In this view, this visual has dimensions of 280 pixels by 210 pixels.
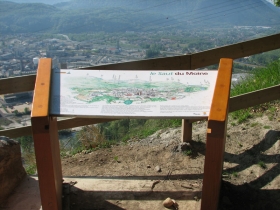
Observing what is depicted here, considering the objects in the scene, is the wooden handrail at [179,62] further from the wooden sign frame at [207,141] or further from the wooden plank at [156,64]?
the wooden sign frame at [207,141]

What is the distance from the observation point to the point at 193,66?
388 cm

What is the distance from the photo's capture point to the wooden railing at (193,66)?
3.65 m

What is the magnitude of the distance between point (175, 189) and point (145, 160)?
33.3 inches

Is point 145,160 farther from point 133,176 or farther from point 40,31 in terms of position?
point 40,31

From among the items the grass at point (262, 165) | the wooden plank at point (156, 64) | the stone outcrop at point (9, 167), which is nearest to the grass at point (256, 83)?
the grass at point (262, 165)

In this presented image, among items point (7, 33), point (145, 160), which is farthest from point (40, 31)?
point (145, 160)

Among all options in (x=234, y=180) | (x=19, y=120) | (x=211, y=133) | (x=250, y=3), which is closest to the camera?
(x=211, y=133)

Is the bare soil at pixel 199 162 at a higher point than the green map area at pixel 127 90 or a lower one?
A: lower

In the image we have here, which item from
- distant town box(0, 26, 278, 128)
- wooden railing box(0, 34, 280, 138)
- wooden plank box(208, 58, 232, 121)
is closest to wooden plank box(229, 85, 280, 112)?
wooden railing box(0, 34, 280, 138)

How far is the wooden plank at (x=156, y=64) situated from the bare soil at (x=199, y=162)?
3.67ft

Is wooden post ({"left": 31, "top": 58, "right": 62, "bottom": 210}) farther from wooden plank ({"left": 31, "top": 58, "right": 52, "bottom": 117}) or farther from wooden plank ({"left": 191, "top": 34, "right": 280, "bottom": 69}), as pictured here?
wooden plank ({"left": 191, "top": 34, "right": 280, "bottom": 69})

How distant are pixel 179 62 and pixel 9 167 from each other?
2270mm

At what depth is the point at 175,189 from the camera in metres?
3.51

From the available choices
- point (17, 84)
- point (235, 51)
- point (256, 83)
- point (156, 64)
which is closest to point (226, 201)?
point (156, 64)
